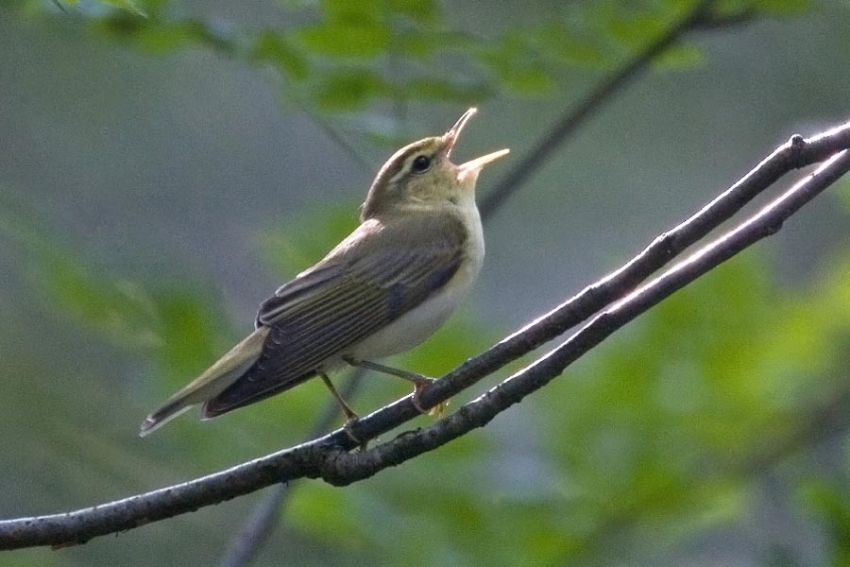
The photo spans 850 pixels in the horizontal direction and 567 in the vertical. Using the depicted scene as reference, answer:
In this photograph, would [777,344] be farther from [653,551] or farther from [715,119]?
[715,119]

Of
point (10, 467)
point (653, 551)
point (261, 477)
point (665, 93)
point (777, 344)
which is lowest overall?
point (653, 551)

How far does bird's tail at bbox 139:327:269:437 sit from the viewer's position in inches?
148

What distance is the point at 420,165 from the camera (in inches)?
199

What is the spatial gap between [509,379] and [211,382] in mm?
1335

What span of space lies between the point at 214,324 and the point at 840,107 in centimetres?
658

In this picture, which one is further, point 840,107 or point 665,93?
point 665,93

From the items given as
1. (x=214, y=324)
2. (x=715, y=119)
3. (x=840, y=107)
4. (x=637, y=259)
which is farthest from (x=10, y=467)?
(x=715, y=119)

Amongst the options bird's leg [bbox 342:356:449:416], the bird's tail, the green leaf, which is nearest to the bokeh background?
the green leaf

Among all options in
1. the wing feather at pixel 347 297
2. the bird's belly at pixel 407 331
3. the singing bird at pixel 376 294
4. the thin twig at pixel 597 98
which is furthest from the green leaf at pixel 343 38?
Answer: the bird's belly at pixel 407 331

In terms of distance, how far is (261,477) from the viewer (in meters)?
2.98

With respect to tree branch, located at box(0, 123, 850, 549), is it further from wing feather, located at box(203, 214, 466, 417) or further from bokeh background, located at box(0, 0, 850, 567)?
bokeh background, located at box(0, 0, 850, 567)

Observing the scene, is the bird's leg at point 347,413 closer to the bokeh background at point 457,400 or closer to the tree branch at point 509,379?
the tree branch at point 509,379

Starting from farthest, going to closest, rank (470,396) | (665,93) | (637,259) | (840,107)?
(665,93) < (840,107) < (470,396) < (637,259)

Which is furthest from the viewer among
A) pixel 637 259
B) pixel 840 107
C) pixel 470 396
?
pixel 840 107
